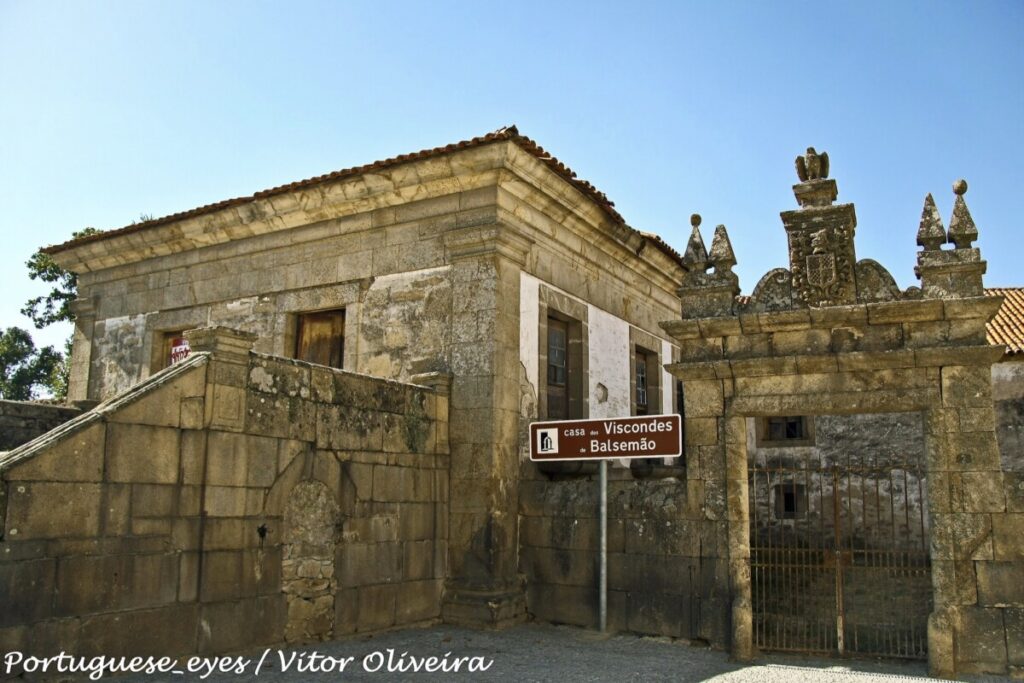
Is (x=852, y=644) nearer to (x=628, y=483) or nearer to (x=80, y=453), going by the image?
(x=628, y=483)

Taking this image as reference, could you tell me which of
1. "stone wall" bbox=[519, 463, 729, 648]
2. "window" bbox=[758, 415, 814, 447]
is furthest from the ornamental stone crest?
"window" bbox=[758, 415, 814, 447]

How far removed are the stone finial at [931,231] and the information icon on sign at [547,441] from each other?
3425 millimetres

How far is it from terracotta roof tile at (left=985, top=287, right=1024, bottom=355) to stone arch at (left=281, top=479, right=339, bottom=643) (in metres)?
10.9

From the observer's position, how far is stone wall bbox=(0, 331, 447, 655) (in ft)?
15.7

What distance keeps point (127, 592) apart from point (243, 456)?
3.95ft

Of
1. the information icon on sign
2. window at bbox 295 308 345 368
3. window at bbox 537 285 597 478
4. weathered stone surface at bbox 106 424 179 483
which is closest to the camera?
weathered stone surface at bbox 106 424 179 483

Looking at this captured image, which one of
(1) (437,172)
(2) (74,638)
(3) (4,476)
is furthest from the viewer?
(1) (437,172)

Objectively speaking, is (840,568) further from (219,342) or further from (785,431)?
(785,431)

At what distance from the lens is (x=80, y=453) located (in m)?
4.93

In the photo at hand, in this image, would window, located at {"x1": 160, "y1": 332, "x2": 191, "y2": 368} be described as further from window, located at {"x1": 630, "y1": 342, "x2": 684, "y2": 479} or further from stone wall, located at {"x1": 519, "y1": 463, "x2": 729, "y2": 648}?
window, located at {"x1": 630, "y1": 342, "x2": 684, "y2": 479}

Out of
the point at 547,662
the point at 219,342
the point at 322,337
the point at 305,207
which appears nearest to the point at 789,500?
the point at 322,337

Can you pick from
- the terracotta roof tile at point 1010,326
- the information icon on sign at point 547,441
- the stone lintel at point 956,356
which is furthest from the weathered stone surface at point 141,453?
the terracotta roof tile at point 1010,326

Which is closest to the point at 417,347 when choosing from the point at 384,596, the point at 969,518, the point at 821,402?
the point at 384,596

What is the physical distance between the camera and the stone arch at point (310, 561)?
6348mm
